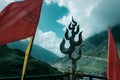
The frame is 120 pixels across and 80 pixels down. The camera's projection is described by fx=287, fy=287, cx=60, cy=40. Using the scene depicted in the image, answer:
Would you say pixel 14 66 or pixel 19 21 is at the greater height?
pixel 14 66

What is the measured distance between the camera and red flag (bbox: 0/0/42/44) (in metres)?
3.50

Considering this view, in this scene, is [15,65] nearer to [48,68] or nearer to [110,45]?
[48,68]

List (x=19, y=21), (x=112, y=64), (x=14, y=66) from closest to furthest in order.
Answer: (x=19, y=21) → (x=112, y=64) → (x=14, y=66)

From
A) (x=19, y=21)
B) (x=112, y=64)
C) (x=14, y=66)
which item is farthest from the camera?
(x=14, y=66)

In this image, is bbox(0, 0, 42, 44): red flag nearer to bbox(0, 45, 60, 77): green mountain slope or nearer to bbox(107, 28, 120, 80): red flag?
bbox(107, 28, 120, 80): red flag

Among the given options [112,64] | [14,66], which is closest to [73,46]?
[112,64]

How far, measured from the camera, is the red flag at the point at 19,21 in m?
3.50

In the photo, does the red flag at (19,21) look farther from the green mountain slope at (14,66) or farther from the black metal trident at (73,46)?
the green mountain slope at (14,66)

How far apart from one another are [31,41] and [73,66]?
94 cm

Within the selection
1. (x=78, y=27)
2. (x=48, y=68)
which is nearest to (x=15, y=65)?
(x=48, y=68)

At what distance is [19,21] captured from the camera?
3.54 metres

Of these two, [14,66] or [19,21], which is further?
[14,66]

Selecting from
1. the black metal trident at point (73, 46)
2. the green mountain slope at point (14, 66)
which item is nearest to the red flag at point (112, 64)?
the black metal trident at point (73, 46)

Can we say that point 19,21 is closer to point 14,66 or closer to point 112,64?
point 112,64
